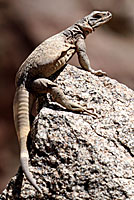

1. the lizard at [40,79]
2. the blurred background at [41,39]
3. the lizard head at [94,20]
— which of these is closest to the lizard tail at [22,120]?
the lizard at [40,79]

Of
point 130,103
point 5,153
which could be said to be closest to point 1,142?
point 5,153

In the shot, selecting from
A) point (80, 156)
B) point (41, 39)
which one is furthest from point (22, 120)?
point (41, 39)

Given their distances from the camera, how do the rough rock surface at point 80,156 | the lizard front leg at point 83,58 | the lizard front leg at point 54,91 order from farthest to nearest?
the lizard front leg at point 83,58 → the lizard front leg at point 54,91 → the rough rock surface at point 80,156

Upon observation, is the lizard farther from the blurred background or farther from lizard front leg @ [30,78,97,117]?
the blurred background

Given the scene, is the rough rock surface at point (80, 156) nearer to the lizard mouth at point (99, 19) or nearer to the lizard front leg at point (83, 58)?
the lizard front leg at point (83, 58)

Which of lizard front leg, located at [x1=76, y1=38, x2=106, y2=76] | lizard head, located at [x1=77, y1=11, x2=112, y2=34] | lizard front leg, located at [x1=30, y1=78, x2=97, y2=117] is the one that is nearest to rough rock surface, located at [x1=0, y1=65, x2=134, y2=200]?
lizard front leg, located at [x1=30, y1=78, x2=97, y2=117]
